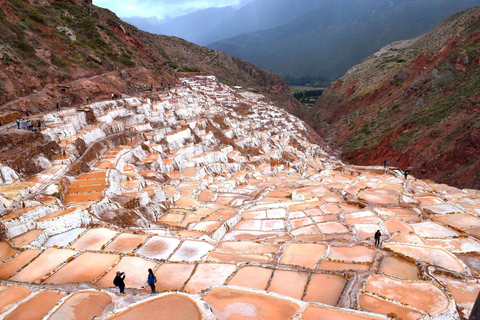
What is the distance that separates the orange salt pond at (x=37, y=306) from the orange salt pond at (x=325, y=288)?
8209 millimetres

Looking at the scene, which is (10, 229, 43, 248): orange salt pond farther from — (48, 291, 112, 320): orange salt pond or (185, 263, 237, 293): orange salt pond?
(185, 263, 237, 293): orange salt pond

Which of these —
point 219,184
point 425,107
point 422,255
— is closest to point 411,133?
point 425,107

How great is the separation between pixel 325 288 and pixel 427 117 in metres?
40.2

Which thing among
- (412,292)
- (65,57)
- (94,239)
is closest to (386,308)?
(412,292)

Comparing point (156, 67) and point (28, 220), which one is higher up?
point (156, 67)

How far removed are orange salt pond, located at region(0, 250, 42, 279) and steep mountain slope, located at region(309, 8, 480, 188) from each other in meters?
36.6

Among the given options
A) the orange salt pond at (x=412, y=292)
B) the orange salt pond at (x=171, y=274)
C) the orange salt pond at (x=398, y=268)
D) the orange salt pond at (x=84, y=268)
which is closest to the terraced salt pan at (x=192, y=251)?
the orange salt pond at (x=171, y=274)

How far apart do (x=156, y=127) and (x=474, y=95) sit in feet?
133

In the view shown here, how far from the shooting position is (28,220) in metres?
13.4

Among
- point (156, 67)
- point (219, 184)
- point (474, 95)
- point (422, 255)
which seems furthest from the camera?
point (156, 67)

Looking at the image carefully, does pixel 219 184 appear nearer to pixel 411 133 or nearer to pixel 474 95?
pixel 411 133

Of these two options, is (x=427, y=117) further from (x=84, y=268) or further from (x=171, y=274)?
(x=84, y=268)

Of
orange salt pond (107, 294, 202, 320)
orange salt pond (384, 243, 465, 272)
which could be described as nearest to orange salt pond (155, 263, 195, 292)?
orange salt pond (107, 294, 202, 320)

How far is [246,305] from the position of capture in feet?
27.3
